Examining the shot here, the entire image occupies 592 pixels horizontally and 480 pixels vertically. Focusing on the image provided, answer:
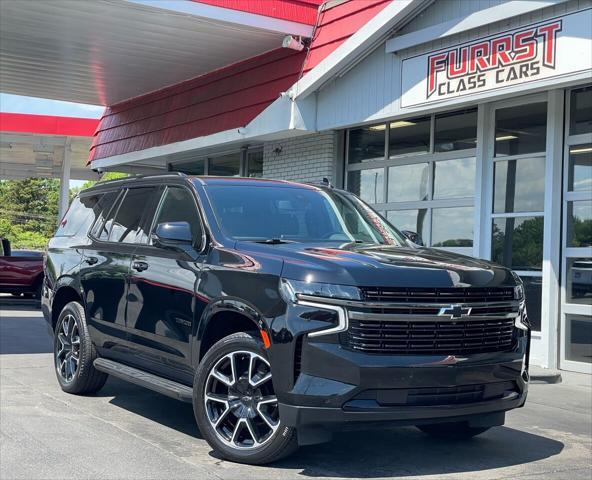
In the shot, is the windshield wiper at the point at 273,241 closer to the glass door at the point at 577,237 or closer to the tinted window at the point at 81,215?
the tinted window at the point at 81,215

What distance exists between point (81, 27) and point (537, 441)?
9712mm

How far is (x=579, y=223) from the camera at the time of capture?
1004 cm

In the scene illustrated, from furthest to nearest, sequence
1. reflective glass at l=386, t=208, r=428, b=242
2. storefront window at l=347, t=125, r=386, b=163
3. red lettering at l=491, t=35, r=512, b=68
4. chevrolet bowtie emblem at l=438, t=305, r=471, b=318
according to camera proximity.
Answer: storefront window at l=347, t=125, r=386, b=163
reflective glass at l=386, t=208, r=428, b=242
red lettering at l=491, t=35, r=512, b=68
chevrolet bowtie emblem at l=438, t=305, r=471, b=318

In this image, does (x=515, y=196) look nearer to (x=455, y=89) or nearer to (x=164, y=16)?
(x=455, y=89)

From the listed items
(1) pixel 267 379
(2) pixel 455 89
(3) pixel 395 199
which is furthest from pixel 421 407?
(3) pixel 395 199

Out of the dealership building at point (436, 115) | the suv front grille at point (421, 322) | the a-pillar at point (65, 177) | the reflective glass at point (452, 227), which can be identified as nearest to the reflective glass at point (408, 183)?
the dealership building at point (436, 115)

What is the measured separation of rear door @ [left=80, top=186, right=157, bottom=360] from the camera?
6613 millimetres

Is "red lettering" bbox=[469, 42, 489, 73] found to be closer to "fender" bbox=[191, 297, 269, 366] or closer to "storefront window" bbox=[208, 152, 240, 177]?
"fender" bbox=[191, 297, 269, 366]

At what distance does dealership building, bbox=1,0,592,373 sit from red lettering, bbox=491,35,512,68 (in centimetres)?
2

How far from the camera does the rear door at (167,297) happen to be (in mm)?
5715

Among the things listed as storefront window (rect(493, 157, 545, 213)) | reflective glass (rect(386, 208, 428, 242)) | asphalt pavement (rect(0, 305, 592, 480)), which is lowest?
asphalt pavement (rect(0, 305, 592, 480))

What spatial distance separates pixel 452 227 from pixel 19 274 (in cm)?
1114

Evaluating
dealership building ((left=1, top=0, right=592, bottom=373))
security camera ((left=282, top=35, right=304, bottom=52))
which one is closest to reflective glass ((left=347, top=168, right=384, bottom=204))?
dealership building ((left=1, top=0, right=592, bottom=373))

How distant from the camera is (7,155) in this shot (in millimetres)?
32469
